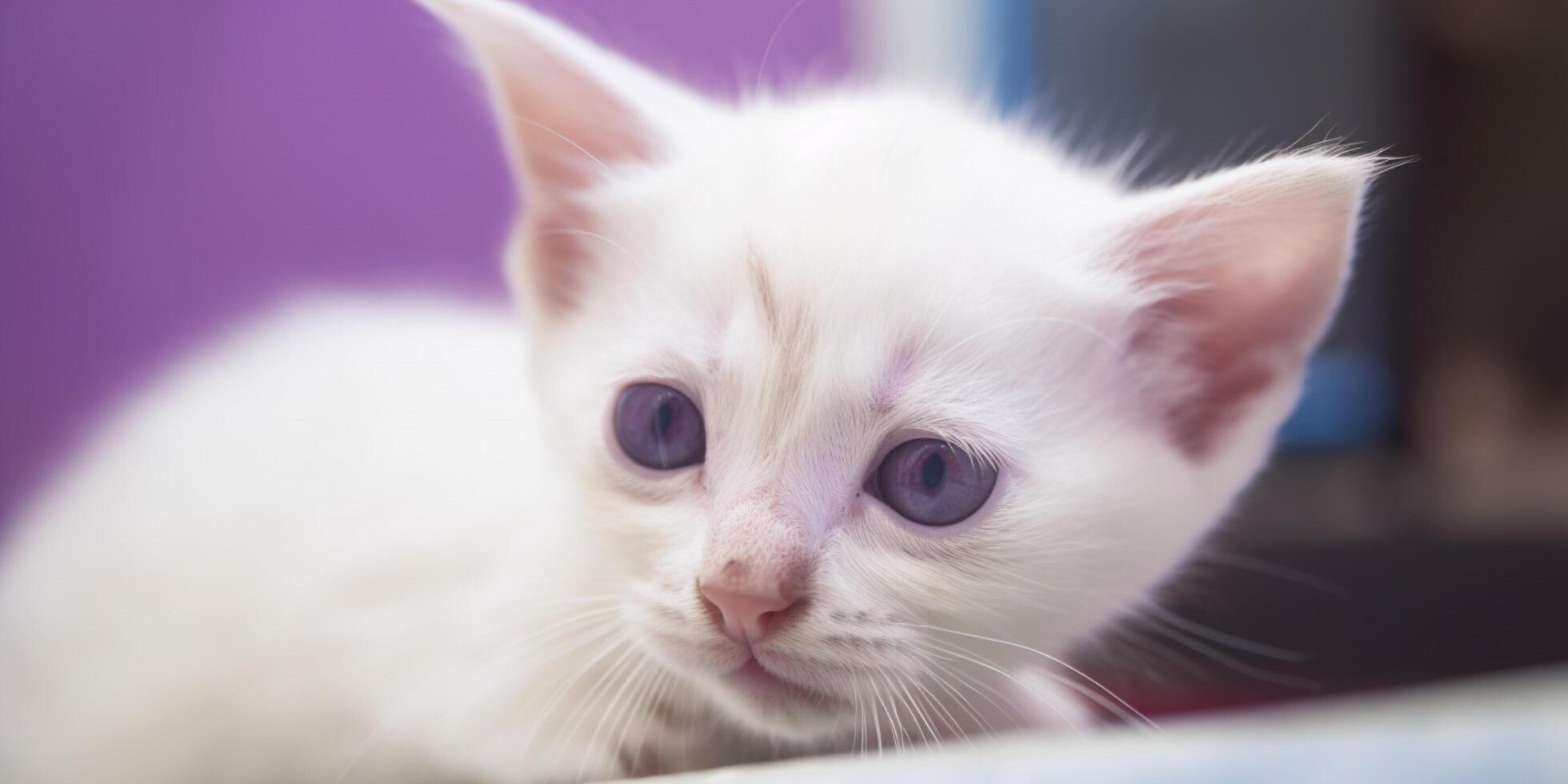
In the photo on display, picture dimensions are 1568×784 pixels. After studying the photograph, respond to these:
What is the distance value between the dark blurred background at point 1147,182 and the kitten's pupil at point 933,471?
226mm

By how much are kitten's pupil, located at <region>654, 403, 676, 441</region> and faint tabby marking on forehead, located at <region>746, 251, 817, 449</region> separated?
0.24 ft

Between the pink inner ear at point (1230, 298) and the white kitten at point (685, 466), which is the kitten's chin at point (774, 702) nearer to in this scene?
the white kitten at point (685, 466)

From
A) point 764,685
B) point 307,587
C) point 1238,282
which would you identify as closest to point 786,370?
point 764,685

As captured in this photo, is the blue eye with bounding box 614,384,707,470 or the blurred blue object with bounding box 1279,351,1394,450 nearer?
the blue eye with bounding box 614,384,707,470

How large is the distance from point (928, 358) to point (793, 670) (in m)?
0.19

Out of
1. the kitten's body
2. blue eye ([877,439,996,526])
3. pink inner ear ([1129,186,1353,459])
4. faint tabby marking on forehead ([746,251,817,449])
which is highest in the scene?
pink inner ear ([1129,186,1353,459])

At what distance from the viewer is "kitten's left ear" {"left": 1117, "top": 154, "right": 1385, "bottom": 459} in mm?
618

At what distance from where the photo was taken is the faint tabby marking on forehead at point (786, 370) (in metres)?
0.60

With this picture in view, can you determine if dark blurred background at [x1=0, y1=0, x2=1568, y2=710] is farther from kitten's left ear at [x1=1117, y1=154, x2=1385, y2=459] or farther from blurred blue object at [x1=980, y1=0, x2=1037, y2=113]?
kitten's left ear at [x1=1117, y1=154, x2=1385, y2=459]

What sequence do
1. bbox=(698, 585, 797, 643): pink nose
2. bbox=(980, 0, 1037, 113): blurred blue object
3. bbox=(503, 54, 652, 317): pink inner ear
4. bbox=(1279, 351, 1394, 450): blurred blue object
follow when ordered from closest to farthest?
1. bbox=(698, 585, 797, 643): pink nose
2. bbox=(503, 54, 652, 317): pink inner ear
3. bbox=(980, 0, 1037, 113): blurred blue object
4. bbox=(1279, 351, 1394, 450): blurred blue object

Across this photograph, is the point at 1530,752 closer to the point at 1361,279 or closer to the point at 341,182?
the point at 1361,279

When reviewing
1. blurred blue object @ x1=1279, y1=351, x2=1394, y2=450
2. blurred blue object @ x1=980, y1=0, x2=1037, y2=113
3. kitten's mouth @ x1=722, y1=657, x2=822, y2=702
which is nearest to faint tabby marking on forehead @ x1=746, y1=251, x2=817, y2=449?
kitten's mouth @ x1=722, y1=657, x2=822, y2=702

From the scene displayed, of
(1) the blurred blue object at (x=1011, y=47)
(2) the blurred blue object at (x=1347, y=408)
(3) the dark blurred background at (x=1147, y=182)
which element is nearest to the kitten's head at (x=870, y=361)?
(3) the dark blurred background at (x=1147, y=182)

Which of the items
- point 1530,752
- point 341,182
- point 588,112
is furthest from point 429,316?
point 1530,752
